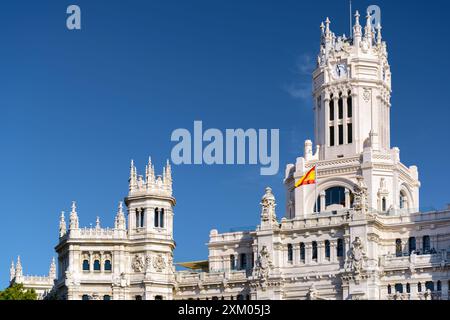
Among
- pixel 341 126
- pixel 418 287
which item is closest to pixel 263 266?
pixel 418 287

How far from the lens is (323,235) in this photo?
138000mm

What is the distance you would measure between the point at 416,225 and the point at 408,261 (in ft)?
20.9

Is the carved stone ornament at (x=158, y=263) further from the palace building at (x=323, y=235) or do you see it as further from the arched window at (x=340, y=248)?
the arched window at (x=340, y=248)

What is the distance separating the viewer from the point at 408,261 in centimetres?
13300

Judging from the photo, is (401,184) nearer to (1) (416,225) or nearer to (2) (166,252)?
(1) (416,225)

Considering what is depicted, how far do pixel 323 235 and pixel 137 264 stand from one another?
73.8 feet

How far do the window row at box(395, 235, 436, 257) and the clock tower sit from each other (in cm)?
803

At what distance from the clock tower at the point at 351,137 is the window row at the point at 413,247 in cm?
803

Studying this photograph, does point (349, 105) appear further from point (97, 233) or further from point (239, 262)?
point (97, 233)

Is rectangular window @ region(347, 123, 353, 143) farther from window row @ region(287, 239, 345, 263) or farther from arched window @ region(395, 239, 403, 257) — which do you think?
window row @ region(287, 239, 345, 263)

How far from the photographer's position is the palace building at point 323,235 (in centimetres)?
13438

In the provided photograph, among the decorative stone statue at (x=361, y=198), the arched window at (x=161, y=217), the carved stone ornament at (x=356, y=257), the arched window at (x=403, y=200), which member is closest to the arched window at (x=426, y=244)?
the decorative stone statue at (x=361, y=198)
